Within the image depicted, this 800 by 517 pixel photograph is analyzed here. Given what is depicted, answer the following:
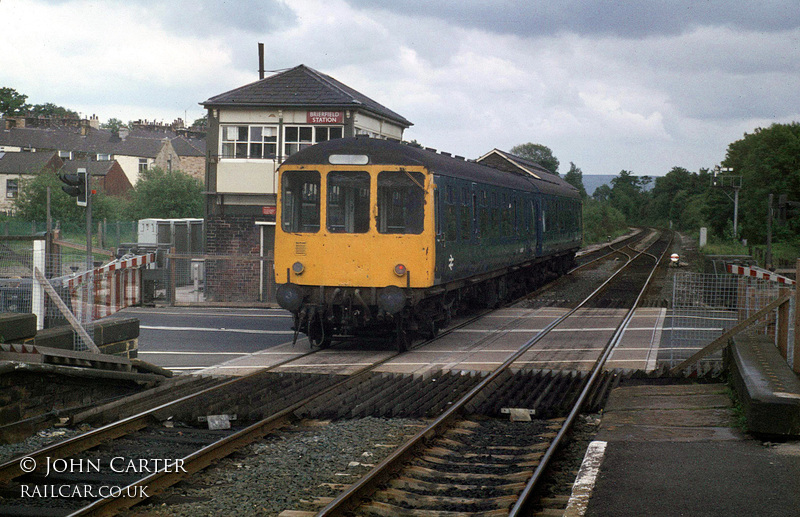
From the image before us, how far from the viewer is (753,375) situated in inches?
322

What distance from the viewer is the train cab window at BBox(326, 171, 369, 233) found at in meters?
13.4

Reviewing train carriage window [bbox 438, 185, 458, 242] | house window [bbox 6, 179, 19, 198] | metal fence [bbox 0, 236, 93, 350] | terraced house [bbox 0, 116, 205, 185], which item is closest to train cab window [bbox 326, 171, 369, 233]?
train carriage window [bbox 438, 185, 458, 242]

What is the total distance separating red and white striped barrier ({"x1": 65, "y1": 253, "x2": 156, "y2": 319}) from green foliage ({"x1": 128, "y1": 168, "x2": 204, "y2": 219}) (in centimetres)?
3981

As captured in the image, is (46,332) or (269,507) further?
(46,332)

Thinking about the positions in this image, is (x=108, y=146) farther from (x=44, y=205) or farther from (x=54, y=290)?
(x=54, y=290)

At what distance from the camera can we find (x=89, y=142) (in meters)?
81.7

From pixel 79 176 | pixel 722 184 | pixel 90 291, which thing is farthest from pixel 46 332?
pixel 722 184

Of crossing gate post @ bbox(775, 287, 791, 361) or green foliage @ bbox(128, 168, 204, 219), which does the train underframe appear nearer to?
crossing gate post @ bbox(775, 287, 791, 361)

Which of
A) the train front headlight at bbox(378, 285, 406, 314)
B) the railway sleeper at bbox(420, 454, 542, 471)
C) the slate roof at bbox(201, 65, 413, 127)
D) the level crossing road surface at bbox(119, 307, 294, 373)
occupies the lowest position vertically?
the railway sleeper at bbox(420, 454, 542, 471)

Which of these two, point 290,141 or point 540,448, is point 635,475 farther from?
point 290,141

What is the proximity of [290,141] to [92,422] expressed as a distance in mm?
18853

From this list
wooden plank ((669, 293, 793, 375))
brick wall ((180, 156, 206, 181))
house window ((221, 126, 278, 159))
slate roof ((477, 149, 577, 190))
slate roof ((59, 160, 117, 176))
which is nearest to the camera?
wooden plank ((669, 293, 793, 375))

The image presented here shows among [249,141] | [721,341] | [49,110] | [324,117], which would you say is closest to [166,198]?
[249,141]

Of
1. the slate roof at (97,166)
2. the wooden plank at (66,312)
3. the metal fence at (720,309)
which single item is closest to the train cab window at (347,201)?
the wooden plank at (66,312)
